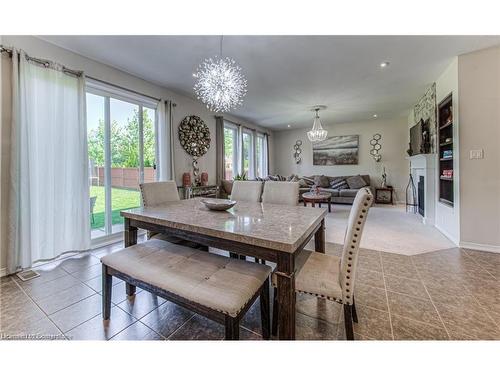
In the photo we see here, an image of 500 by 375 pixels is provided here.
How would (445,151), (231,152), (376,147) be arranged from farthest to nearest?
(376,147), (231,152), (445,151)

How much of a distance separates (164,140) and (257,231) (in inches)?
125

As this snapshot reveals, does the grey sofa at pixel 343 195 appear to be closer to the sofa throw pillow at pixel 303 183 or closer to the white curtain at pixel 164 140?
the sofa throw pillow at pixel 303 183

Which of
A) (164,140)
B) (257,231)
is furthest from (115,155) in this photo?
(257,231)

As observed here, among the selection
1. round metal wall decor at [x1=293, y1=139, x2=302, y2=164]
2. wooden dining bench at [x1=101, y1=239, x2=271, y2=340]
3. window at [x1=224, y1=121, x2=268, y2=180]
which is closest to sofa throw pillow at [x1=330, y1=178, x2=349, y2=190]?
round metal wall decor at [x1=293, y1=139, x2=302, y2=164]

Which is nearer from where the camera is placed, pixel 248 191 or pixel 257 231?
pixel 257 231

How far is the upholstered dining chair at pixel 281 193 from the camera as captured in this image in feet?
7.29

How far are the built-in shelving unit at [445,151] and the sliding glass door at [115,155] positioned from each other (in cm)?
477

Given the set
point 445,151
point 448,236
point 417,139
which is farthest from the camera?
point 417,139

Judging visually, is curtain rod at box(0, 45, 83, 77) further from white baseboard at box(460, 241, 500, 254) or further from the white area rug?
white baseboard at box(460, 241, 500, 254)

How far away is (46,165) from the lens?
8.02 ft

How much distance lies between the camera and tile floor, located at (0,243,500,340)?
4.63ft

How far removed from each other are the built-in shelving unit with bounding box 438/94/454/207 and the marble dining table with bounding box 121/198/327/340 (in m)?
2.88

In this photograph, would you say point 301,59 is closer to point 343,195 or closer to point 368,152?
point 343,195
